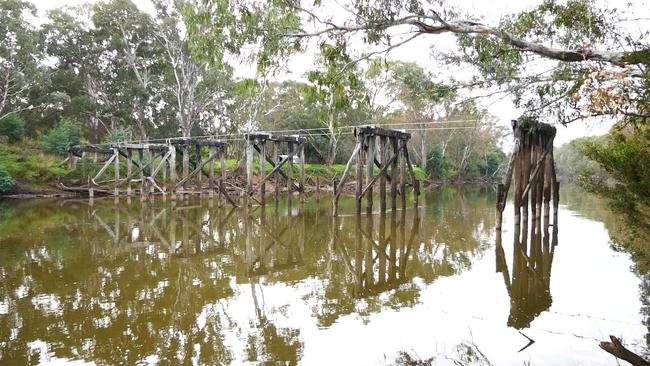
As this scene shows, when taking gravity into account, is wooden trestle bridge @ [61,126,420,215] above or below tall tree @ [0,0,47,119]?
below

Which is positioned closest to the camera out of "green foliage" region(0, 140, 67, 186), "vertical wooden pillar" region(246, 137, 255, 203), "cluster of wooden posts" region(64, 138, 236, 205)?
"vertical wooden pillar" region(246, 137, 255, 203)

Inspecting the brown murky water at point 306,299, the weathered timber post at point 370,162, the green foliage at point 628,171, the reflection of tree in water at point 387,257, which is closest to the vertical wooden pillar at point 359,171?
the weathered timber post at point 370,162

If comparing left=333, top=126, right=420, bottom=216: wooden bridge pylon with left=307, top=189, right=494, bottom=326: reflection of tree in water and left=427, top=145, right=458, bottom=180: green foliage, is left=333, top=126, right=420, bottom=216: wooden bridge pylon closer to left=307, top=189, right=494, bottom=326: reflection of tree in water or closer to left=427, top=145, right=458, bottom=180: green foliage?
left=307, top=189, right=494, bottom=326: reflection of tree in water

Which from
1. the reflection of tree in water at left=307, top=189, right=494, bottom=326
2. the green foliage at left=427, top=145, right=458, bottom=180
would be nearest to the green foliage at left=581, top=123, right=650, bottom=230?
the reflection of tree in water at left=307, top=189, right=494, bottom=326

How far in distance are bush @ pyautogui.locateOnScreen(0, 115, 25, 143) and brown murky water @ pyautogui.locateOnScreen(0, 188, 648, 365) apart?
20.0 metres

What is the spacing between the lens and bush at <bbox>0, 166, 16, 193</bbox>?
20984mm

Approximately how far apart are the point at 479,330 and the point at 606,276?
358cm

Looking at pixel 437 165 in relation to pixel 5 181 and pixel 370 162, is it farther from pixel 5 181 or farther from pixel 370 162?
pixel 5 181

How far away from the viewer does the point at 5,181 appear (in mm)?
21047

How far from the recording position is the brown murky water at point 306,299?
4312mm

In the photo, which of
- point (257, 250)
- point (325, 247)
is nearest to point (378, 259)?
point (325, 247)

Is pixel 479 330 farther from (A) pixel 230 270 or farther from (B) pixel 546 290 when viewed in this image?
(A) pixel 230 270

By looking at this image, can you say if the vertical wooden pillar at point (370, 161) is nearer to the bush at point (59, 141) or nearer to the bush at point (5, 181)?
the bush at point (5, 181)

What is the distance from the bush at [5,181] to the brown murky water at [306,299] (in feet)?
38.4
